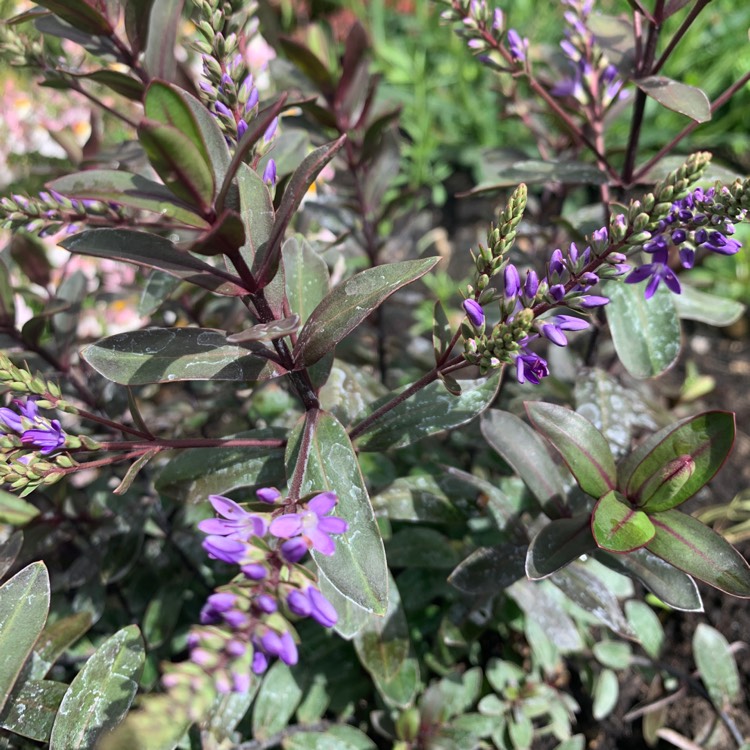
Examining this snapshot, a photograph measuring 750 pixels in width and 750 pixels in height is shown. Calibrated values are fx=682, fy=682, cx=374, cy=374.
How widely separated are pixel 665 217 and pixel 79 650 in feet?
6.01

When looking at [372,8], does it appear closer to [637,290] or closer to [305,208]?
[305,208]

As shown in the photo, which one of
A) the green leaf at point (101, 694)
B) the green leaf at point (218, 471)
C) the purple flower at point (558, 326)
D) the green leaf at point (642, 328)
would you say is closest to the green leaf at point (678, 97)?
the green leaf at point (642, 328)

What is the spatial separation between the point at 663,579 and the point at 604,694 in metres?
0.92

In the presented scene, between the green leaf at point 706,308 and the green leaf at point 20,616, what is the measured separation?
62.4 inches

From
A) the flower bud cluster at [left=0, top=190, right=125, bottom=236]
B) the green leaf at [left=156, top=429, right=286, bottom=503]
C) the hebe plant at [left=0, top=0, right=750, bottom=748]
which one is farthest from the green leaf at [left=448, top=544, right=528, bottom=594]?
the flower bud cluster at [left=0, top=190, right=125, bottom=236]

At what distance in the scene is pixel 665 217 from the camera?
103 centimetres

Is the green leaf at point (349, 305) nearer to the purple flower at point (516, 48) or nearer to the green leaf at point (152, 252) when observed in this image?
the green leaf at point (152, 252)

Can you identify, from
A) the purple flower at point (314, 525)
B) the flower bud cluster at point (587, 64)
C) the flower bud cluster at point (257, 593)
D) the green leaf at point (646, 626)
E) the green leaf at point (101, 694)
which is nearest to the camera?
the flower bud cluster at point (257, 593)

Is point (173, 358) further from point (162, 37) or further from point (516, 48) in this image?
point (516, 48)

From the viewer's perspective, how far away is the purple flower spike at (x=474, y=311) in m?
1.02

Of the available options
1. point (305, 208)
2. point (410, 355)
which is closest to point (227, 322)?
point (305, 208)

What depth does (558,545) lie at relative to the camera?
1.31 meters

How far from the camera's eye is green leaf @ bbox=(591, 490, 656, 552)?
1119 mm

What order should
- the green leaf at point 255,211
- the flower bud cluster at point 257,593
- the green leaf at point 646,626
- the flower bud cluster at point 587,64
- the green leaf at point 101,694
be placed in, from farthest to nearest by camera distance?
the green leaf at point 646,626 < the flower bud cluster at point 587,64 < the green leaf at point 101,694 < the green leaf at point 255,211 < the flower bud cluster at point 257,593
